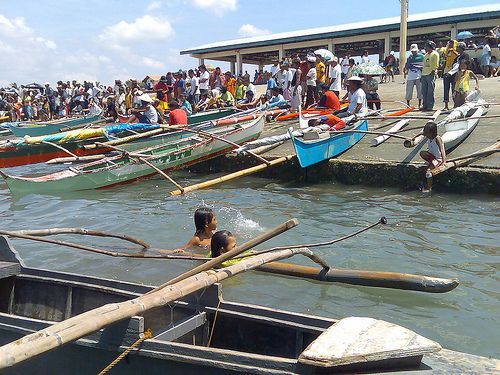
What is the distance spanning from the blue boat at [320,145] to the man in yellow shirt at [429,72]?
3.16 metres

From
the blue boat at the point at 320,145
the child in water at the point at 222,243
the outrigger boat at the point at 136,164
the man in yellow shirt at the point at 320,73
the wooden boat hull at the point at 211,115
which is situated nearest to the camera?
the child in water at the point at 222,243

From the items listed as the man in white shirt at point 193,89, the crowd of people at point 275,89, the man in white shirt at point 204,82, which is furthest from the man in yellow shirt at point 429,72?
the man in white shirt at point 193,89

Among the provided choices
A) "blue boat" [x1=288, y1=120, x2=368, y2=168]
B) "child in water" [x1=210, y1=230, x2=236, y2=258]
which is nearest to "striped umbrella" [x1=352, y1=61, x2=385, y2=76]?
"blue boat" [x1=288, y1=120, x2=368, y2=168]

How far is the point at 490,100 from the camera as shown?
53.1 ft

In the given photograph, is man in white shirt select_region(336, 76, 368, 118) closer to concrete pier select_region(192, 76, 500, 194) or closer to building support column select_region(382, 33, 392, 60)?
concrete pier select_region(192, 76, 500, 194)

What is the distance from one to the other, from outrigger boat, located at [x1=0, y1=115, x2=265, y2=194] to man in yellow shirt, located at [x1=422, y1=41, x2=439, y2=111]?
4.68 metres

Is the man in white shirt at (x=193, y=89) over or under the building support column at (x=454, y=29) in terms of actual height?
under

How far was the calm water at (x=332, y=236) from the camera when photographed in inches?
231

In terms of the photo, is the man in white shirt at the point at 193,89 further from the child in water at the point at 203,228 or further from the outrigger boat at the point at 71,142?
the child in water at the point at 203,228

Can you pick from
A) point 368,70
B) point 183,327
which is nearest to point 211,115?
point 368,70

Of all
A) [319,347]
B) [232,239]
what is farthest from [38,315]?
[319,347]

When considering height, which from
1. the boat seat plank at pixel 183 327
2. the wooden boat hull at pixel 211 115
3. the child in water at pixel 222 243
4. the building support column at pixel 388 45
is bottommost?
the boat seat plank at pixel 183 327

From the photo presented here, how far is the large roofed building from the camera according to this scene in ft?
83.6

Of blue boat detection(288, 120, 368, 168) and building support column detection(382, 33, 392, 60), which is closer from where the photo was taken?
blue boat detection(288, 120, 368, 168)
